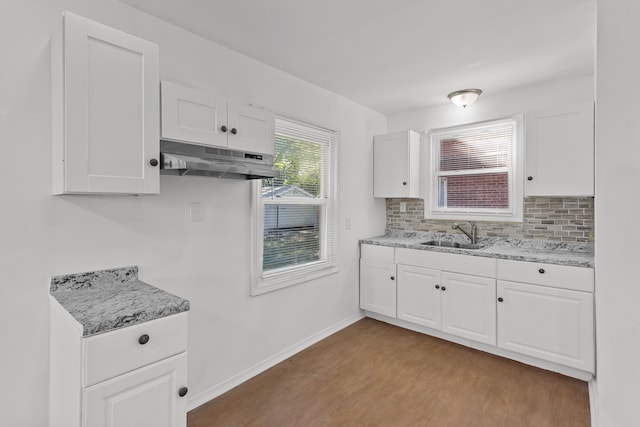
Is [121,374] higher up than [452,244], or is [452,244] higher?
[452,244]

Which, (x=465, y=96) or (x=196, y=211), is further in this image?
(x=465, y=96)

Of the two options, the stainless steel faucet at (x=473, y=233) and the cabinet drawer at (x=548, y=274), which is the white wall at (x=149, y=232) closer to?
the stainless steel faucet at (x=473, y=233)

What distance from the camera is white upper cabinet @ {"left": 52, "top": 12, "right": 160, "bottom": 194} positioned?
58.6 inches

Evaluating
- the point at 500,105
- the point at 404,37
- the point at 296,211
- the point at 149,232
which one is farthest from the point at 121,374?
the point at 500,105

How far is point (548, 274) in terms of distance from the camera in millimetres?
2615

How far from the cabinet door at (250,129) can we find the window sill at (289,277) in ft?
3.53

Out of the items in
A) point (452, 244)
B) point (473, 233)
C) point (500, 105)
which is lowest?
point (452, 244)

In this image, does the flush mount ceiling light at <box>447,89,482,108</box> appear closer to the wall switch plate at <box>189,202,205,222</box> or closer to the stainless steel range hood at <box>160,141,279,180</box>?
the stainless steel range hood at <box>160,141,279,180</box>

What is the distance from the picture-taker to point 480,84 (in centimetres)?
316

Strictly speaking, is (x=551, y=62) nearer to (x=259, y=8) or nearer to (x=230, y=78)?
(x=259, y=8)

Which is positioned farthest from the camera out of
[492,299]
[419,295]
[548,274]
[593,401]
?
[419,295]

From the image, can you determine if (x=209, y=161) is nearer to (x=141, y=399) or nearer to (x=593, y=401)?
(x=141, y=399)

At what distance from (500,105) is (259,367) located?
348cm

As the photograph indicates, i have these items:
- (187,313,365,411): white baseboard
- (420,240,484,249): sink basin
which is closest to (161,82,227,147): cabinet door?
(187,313,365,411): white baseboard
